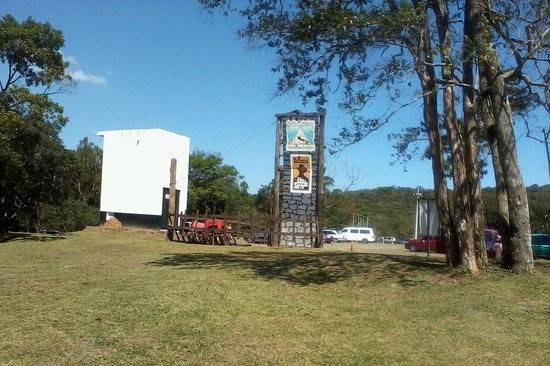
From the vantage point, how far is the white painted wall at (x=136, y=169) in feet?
151

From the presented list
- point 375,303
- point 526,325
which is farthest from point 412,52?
point 526,325

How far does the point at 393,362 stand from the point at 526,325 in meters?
3.13

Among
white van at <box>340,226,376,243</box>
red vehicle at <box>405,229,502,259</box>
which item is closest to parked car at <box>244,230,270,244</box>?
red vehicle at <box>405,229,502,259</box>

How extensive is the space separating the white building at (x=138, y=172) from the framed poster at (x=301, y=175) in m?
17.8

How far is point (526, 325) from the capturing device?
8.85 metres

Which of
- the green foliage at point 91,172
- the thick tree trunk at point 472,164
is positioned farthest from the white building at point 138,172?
the thick tree trunk at point 472,164

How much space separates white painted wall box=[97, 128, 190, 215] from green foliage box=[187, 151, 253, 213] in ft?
47.8

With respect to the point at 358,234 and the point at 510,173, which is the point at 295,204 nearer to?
the point at 510,173

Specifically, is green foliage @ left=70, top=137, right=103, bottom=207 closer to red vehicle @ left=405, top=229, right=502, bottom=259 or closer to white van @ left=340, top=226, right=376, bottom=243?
white van @ left=340, top=226, right=376, bottom=243

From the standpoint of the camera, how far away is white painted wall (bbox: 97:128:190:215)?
46.0 m

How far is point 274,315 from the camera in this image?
909cm

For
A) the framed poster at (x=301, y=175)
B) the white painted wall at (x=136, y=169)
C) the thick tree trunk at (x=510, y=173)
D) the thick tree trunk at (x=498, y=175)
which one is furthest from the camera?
the white painted wall at (x=136, y=169)

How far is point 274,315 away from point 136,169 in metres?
38.7

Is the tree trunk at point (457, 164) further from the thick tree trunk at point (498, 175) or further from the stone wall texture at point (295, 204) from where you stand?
the stone wall texture at point (295, 204)
